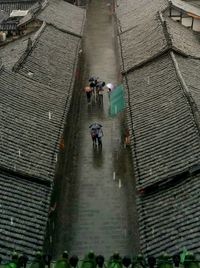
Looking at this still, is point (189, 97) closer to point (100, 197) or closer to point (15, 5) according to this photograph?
A: point (100, 197)

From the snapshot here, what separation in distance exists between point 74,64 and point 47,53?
6.05ft

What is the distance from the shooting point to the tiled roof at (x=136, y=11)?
1537 inches

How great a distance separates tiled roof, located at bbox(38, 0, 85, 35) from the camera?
130ft

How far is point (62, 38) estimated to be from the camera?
1436 inches

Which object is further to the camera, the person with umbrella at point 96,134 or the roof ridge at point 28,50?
the person with umbrella at point 96,134

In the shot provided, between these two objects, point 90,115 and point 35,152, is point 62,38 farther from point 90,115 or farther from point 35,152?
point 35,152

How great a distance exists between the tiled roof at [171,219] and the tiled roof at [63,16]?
2319 centimetres

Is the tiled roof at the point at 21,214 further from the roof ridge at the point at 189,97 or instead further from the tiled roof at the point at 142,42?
the tiled roof at the point at 142,42

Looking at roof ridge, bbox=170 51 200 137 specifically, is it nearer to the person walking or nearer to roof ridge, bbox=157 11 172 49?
roof ridge, bbox=157 11 172 49

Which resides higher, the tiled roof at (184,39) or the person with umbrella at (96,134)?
the tiled roof at (184,39)

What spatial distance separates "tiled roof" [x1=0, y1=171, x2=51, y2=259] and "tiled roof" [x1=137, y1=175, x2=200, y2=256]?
3.49 meters

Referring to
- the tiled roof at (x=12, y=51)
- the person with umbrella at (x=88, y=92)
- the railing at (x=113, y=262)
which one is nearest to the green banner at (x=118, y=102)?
the person with umbrella at (x=88, y=92)

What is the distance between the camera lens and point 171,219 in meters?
17.0

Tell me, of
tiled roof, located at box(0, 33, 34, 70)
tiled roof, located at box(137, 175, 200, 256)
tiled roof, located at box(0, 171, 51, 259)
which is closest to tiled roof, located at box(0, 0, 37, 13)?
tiled roof, located at box(0, 33, 34, 70)
